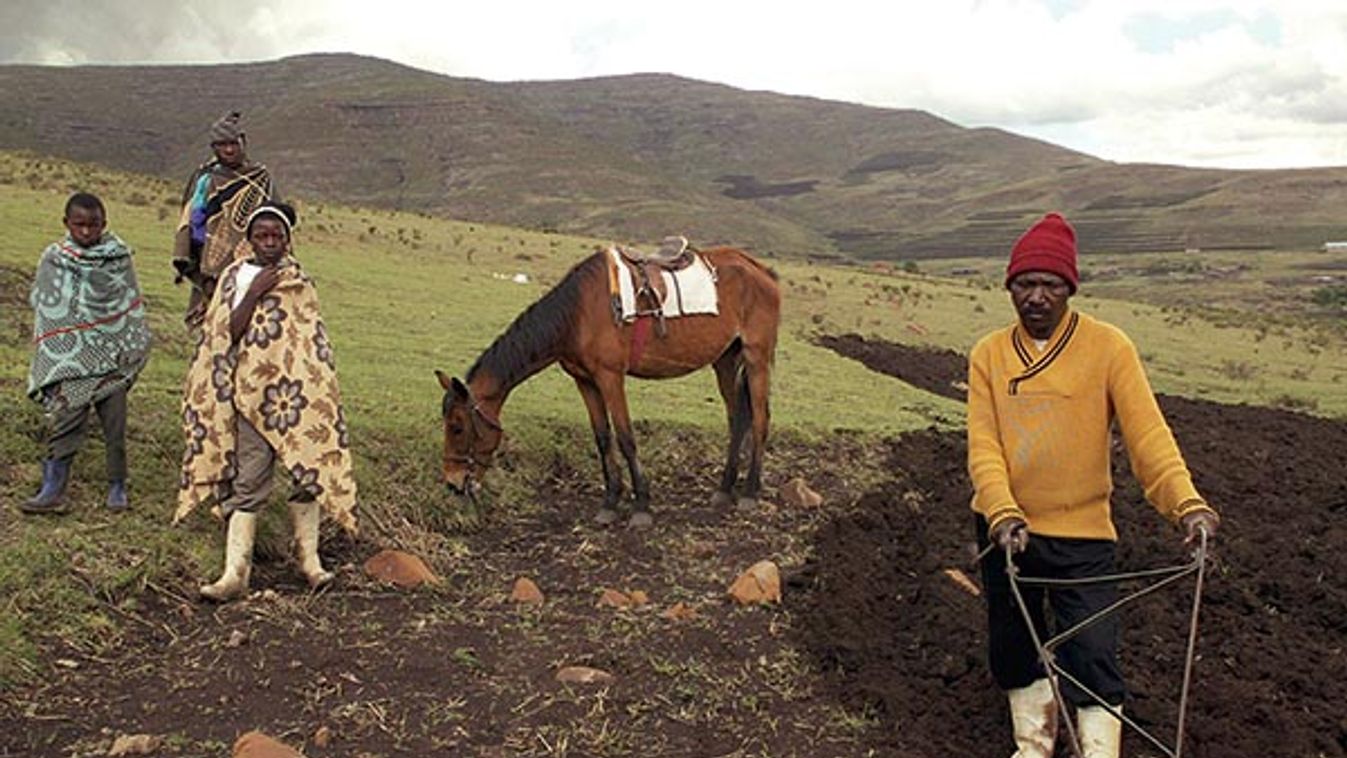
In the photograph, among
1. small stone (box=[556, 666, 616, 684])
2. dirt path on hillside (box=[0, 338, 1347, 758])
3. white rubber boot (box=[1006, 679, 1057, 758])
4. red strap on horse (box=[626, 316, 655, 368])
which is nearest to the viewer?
white rubber boot (box=[1006, 679, 1057, 758])

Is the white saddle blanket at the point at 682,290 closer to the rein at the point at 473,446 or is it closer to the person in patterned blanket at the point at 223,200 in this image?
the rein at the point at 473,446

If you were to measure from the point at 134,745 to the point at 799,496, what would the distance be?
20.4ft

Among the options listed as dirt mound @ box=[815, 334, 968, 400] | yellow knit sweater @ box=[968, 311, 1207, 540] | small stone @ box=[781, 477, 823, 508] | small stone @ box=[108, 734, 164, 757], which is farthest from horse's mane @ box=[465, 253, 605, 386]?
dirt mound @ box=[815, 334, 968, 400]

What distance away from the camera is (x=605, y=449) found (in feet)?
29.3

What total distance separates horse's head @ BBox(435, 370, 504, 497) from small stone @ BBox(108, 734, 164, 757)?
3.66 metres

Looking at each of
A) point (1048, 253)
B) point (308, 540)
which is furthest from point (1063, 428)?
point (308, 540)

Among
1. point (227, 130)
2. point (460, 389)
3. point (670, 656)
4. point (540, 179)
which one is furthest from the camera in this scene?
point (540, 179)

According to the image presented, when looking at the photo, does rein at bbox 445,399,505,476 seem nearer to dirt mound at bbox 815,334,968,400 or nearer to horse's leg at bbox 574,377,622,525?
horse's leg at bbox 574,377,622,525

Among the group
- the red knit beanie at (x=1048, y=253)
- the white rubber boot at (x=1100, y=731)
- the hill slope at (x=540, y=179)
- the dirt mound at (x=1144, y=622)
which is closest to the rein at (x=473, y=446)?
the dirt mound at (x=1144, y=622)

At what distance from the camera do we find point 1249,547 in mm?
8719

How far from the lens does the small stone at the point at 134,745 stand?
4.58 metres

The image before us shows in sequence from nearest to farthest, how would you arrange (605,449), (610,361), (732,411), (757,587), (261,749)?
1. (261,749)
2. (757,587)
3. (610,361)
4. (605,449)
5. (732,411)

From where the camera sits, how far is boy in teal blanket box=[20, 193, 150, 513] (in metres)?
6.57

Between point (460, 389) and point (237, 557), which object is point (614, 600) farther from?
point (237, 557)
